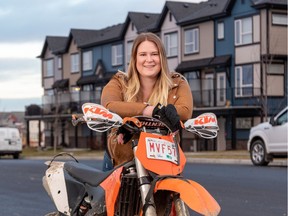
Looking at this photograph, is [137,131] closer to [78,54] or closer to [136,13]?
[136,13]

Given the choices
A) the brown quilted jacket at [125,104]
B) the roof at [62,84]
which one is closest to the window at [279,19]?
the roof at [62,84]

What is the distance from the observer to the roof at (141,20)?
53594 millimetres

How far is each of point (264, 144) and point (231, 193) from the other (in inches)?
371

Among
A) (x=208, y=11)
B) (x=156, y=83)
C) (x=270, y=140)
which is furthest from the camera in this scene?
(x=208, y=11)

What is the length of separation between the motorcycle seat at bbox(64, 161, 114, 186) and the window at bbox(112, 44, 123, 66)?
164 ft

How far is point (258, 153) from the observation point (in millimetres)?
22828

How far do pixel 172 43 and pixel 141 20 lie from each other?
19.8 feet

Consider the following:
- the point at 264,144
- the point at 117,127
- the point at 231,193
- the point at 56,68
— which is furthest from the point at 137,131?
the point at 56,68

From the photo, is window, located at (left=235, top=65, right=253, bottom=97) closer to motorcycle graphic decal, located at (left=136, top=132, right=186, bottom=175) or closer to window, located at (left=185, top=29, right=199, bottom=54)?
window, located at (left=185, top=29, right=199, bottom=54)

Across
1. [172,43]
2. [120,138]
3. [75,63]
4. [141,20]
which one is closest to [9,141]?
[172,43]

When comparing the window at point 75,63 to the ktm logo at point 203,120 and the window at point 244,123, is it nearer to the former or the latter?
the window at point 244,123

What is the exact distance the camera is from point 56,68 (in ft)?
219

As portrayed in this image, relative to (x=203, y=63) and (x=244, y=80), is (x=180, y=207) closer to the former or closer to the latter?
(x=244, y=80)

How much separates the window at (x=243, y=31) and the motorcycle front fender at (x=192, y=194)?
3824 centimetres
